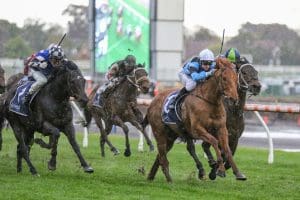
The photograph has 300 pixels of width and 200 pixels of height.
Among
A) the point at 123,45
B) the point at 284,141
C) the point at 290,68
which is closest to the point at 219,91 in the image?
the point at 284,141

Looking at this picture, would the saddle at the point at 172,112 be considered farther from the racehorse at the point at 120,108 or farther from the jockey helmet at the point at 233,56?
the racehorse at the point at 120,108

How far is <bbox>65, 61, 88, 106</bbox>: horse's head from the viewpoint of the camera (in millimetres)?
11000

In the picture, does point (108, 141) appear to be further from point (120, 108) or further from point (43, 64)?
point (43, 64)

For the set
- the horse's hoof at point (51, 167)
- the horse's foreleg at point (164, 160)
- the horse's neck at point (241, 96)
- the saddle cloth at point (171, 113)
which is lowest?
the horse's hoof at point (51, 167)

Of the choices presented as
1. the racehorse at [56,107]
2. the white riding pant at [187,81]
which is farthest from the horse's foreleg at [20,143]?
the white riding pant at [187,81]

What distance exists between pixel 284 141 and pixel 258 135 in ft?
7.06

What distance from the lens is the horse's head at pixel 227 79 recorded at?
31.5 feet

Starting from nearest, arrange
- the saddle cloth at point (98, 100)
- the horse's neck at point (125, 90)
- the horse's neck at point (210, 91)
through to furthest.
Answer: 1. the horse's neck at point (210, 91)
2. the horse's neck at point (125, 90)
3. the saddle cloth at point (98, 100)

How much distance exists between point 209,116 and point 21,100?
2855 millimetres

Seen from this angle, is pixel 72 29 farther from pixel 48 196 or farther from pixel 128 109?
pixel 48 196

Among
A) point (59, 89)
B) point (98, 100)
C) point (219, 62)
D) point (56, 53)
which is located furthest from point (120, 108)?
point (219, 62)

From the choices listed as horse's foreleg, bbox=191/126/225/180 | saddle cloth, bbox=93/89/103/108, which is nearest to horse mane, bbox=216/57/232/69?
horse's foreleg, bbox=191/126/225/180

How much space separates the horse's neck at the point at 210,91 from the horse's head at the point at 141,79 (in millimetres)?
4427

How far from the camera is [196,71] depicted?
412 inches
